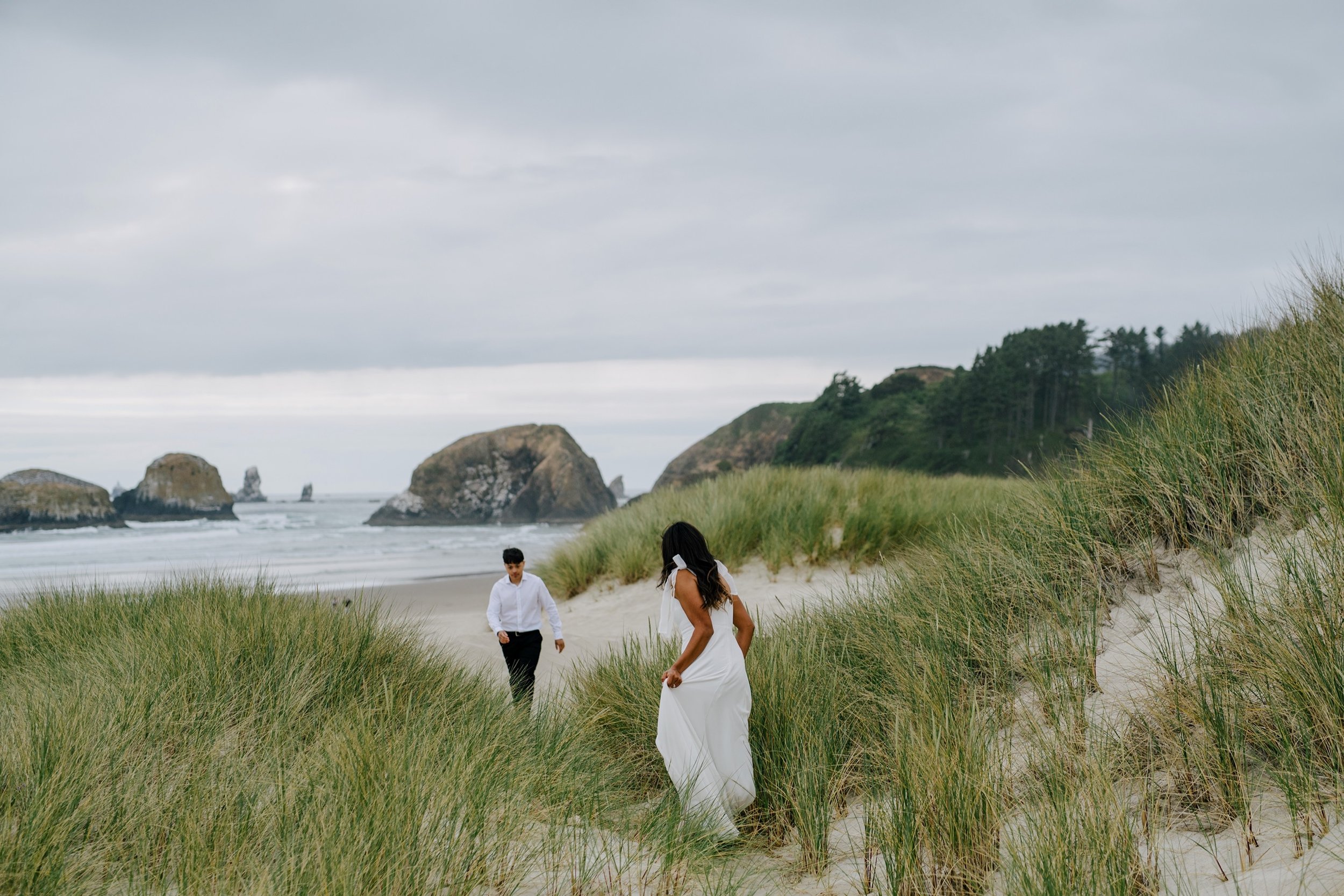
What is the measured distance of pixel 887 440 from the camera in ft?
210

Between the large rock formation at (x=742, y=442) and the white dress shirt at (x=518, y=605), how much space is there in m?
82.6

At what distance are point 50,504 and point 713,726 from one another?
52.2m

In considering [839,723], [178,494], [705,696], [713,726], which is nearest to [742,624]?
[705,696]

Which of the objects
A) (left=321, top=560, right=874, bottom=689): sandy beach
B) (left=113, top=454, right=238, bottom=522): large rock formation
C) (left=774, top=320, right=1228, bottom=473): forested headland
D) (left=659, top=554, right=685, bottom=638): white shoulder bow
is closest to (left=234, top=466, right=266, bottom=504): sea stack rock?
(left=113, top=454, right=238, bottom=522): large rock formation

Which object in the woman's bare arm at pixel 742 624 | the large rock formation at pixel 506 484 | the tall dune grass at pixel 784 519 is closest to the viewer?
the woman's bare arm at pixel 742 624

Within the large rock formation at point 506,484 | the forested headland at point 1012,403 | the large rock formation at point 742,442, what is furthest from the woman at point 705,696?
the large rock formation at point 742,442

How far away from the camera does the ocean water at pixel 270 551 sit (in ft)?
70.2

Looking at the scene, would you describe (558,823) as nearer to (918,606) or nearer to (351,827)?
(351,827)

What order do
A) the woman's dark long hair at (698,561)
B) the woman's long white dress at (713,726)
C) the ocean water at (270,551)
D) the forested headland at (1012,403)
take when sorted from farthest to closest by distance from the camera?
the forested headland at (1012,403)
the ocean water at (270,551)
the woman's dark long hair at (698,561)
the woman's long white dress at (713,726)

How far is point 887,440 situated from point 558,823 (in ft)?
205

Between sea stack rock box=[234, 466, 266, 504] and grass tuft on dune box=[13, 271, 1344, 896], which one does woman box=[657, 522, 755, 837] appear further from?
sea stack rock box=[234, 466, 266, 504]

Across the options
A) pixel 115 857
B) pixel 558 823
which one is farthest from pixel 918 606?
pixel 115 857

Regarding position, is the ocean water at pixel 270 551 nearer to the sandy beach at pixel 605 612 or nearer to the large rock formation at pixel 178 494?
the sandy beach at pixel 605 612

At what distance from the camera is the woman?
4637 millimetres
